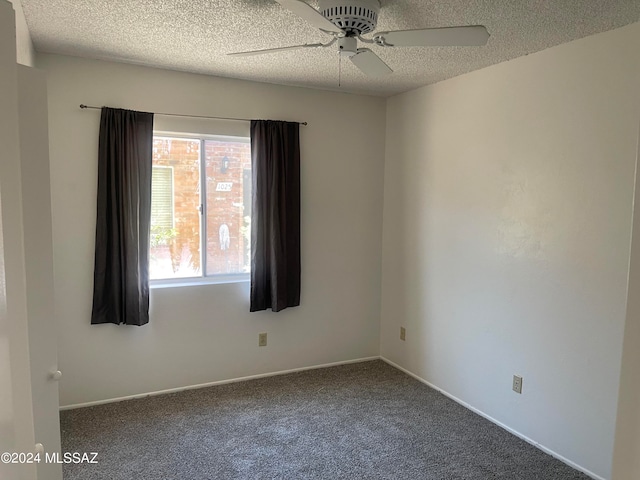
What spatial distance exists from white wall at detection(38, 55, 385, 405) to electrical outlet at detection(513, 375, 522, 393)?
155cm

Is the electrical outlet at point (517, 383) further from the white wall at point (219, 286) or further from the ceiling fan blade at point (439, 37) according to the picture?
the ceiling fan blade at point (439, 37)

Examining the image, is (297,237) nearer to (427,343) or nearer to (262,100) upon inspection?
(262,100)

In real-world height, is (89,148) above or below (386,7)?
below

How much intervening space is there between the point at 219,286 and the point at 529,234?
7.55 feet

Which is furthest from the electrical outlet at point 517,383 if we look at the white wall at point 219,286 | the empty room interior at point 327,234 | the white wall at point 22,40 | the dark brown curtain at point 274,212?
the white wall at point 22,40

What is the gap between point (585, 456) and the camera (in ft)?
8.35

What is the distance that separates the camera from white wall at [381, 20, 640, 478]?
2.41 m

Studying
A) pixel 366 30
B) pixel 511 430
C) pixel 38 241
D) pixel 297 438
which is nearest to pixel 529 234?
pixel 511 430

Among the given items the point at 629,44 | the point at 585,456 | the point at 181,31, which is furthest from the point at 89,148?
A: the point at 585,456

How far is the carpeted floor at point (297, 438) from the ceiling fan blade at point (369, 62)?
7.19 ft

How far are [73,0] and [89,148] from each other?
1.19 metres

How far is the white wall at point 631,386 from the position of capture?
2.57 ft

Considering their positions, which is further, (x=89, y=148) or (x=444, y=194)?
(x=444, y=194)

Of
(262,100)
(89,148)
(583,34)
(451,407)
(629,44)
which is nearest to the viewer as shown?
(629,44)
